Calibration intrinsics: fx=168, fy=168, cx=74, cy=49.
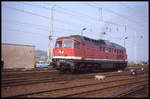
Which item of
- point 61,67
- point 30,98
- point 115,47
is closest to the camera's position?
point 30,98

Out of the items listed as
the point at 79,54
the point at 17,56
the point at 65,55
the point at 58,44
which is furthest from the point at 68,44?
the point at 17,56

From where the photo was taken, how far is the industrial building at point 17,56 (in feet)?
73.6

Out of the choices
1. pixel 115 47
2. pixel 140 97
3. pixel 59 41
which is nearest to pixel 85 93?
pixel 140 97

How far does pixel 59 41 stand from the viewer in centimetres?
1705

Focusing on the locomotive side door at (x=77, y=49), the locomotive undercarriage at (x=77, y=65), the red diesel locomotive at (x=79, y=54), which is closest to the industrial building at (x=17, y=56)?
the red diesel locomotive at (x=79, y=54)

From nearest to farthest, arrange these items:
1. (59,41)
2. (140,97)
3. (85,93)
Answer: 1. (140,97)
2. (85,93)
3. (59,41)

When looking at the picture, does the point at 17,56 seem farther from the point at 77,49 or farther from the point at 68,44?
the point at 77,49

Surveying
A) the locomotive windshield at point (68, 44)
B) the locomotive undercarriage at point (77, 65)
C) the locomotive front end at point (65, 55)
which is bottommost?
the locomotive undercarriage at point (77, 65)

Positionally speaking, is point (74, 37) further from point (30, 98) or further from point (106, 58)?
point (30, 98)

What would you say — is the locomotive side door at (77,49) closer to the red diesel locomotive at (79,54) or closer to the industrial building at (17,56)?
the red diesel locomotive at (79,54)

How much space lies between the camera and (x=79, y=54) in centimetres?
1642

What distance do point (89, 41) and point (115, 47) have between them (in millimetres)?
6461

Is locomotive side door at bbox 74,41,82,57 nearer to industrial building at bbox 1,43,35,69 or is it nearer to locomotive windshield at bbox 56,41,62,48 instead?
locomotive windshield at bbox 56,41,62,48

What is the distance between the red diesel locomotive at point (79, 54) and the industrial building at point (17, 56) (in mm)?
8521
